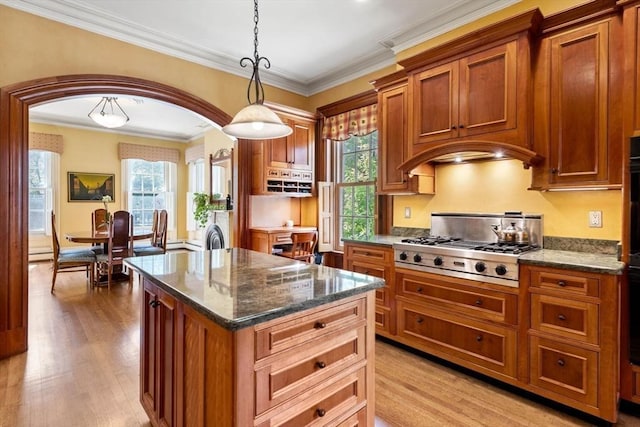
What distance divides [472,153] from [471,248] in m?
0.84

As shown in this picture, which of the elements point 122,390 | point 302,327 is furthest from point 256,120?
point 122,390

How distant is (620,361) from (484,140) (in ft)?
5.51

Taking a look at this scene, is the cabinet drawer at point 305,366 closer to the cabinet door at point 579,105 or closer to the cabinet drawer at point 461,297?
the cabinet drawer at point 461,297

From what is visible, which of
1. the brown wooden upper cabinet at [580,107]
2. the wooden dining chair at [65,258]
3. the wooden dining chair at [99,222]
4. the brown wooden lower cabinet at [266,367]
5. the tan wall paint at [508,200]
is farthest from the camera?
the wooden dining chair at [99,222]

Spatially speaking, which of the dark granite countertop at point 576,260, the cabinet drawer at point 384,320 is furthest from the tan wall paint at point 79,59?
the dark granite countertop at point 576,260

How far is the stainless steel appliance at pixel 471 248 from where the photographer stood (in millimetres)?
2313

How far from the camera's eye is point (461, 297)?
2516 mm

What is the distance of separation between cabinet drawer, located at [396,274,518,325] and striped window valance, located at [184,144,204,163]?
6.43m

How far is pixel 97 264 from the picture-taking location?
17.0 feet

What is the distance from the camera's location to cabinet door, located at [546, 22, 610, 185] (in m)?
2.16

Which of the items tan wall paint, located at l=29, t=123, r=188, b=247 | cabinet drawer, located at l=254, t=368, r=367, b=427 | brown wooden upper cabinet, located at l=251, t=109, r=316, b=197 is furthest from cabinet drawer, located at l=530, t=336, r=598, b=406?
tan wall paint, located at l=29, t=123, r=188, b=247

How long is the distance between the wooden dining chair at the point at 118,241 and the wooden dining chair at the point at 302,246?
2611 mm

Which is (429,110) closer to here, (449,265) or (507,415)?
(449,265)

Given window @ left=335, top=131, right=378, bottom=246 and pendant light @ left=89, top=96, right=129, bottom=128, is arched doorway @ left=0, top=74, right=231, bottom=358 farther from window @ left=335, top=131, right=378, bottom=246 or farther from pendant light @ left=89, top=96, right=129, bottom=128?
window @ left=335, top=131, right=378, bottom=246
